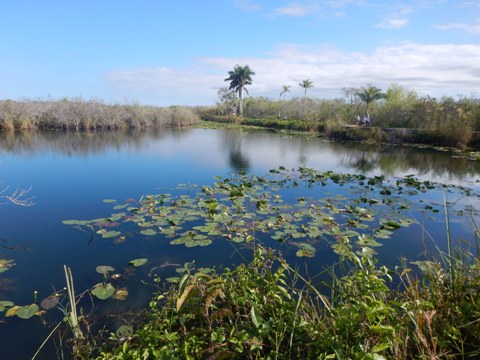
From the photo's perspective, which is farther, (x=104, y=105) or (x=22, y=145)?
(x=104, y=105)

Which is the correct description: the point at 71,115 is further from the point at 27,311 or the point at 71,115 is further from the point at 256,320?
the point at 256,320

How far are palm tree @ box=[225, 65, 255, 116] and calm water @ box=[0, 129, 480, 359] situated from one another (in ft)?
85.2

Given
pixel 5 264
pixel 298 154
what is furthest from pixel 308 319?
pixel 298 154

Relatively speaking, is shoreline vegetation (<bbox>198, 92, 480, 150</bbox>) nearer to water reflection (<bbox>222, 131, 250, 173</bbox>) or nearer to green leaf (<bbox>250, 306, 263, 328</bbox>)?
water reflection (<bbox>222, 131, 250, 173</bbox>)

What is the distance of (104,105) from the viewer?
27312 mm

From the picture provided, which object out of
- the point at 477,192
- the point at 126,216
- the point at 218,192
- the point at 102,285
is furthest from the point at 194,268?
the point at 477,192

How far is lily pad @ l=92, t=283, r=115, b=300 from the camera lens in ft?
11.7

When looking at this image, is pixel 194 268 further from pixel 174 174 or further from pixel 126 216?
pixel 174 174

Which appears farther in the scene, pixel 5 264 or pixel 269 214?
pixel 269 214

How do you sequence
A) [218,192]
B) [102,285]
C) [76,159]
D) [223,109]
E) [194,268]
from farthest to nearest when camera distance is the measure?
1. [223,109]
2. [76,159]
3. [218,192]
4. [194,268]
5. [102,285]

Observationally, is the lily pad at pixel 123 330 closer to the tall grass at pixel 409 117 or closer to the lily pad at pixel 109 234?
the lily pad at pixel 109 234

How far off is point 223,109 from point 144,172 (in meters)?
35.7

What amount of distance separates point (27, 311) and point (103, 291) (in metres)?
0.77

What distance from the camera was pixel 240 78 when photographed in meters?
42.7
